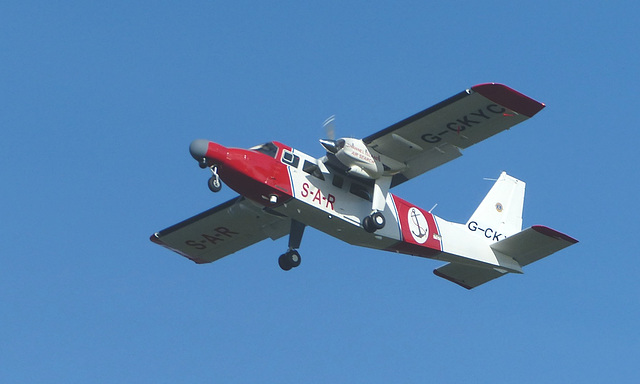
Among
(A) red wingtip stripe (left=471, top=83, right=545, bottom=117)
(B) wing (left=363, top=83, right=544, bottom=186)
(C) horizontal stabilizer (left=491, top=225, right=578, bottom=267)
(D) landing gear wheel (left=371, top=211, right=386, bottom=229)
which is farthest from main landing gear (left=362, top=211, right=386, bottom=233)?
(C) horizontal stabilizer (left=491, top=225, right=578, bottom=267)

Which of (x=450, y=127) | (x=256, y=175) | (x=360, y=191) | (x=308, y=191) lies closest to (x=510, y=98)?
(x=450, y=127)

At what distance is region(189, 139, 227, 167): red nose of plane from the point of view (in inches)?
1201

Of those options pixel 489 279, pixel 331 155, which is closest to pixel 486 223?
pixel 489 279

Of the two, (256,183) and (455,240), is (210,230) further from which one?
(455,240)

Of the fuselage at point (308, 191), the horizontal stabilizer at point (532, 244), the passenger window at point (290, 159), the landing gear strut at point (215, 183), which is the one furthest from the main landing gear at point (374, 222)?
the horizontal stabilizer at point (532, 244)

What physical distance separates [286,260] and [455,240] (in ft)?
17.1

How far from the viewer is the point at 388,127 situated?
31750mm

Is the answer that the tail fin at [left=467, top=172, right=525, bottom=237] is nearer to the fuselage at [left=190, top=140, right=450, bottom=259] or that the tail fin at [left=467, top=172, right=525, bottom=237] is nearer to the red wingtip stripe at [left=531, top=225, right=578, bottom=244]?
the red wingtip stripe at [left=531, top=225, right=578, bottom=244]

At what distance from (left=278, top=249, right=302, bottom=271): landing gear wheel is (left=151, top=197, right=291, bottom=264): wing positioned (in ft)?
4.40

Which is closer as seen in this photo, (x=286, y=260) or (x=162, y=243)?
(x=286, y=260)

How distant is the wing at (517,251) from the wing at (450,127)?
368 cm

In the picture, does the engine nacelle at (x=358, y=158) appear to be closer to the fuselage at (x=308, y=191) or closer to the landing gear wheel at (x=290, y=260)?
the fuselage at (x=308, y=191)

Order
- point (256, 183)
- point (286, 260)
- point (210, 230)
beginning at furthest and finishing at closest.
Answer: point (210, 230) → point (286, 260) → point (256, 183)

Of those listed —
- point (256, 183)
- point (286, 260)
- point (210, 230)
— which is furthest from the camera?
point (210, 230)
